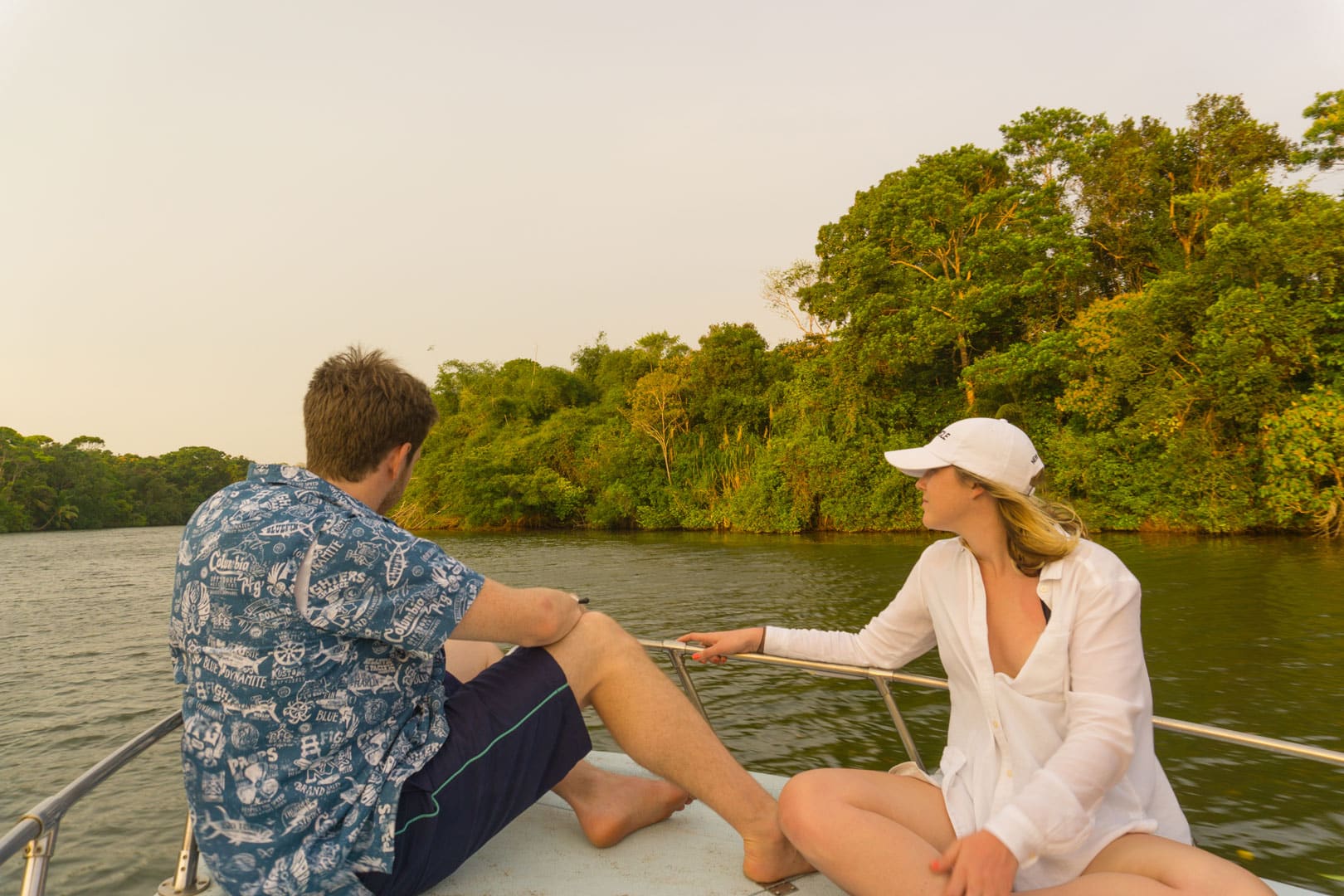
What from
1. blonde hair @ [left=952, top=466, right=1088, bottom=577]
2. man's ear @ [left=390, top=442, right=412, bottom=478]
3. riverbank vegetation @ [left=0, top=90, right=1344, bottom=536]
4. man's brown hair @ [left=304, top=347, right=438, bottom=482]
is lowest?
blonde hair @ [left=952, top=466, right=1088, bottom=577]

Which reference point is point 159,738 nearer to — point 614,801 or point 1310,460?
point 614,801

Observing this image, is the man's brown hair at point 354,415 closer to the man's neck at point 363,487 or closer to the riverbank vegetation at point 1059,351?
the man's neck at point 363,487

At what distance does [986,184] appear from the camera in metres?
20.1

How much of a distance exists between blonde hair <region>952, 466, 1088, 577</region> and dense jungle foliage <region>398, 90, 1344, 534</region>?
51.5 feet

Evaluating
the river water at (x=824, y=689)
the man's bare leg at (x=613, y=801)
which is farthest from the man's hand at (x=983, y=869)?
the river water at (x=824, y=689)

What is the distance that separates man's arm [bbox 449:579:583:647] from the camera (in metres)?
1.51

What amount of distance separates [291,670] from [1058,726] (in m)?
1.41

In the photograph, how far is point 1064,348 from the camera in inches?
698

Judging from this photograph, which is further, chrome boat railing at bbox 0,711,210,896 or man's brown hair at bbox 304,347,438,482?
man's brown hair at bbox 304,347,438,482

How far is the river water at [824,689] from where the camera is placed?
4.16 meters

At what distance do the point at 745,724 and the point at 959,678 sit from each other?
4.38 metres

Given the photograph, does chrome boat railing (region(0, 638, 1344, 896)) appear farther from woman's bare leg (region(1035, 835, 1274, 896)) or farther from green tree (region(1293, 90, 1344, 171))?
green tree (region(1293, 90, 1344, 171))

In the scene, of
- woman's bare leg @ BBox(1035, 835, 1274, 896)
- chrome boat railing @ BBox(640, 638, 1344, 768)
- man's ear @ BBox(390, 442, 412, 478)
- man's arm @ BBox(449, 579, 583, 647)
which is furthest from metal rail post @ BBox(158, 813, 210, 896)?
woman's bare leg @ BBox(1035, 835, 1274, 896)

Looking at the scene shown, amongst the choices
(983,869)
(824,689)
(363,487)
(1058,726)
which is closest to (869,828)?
(983,869)
